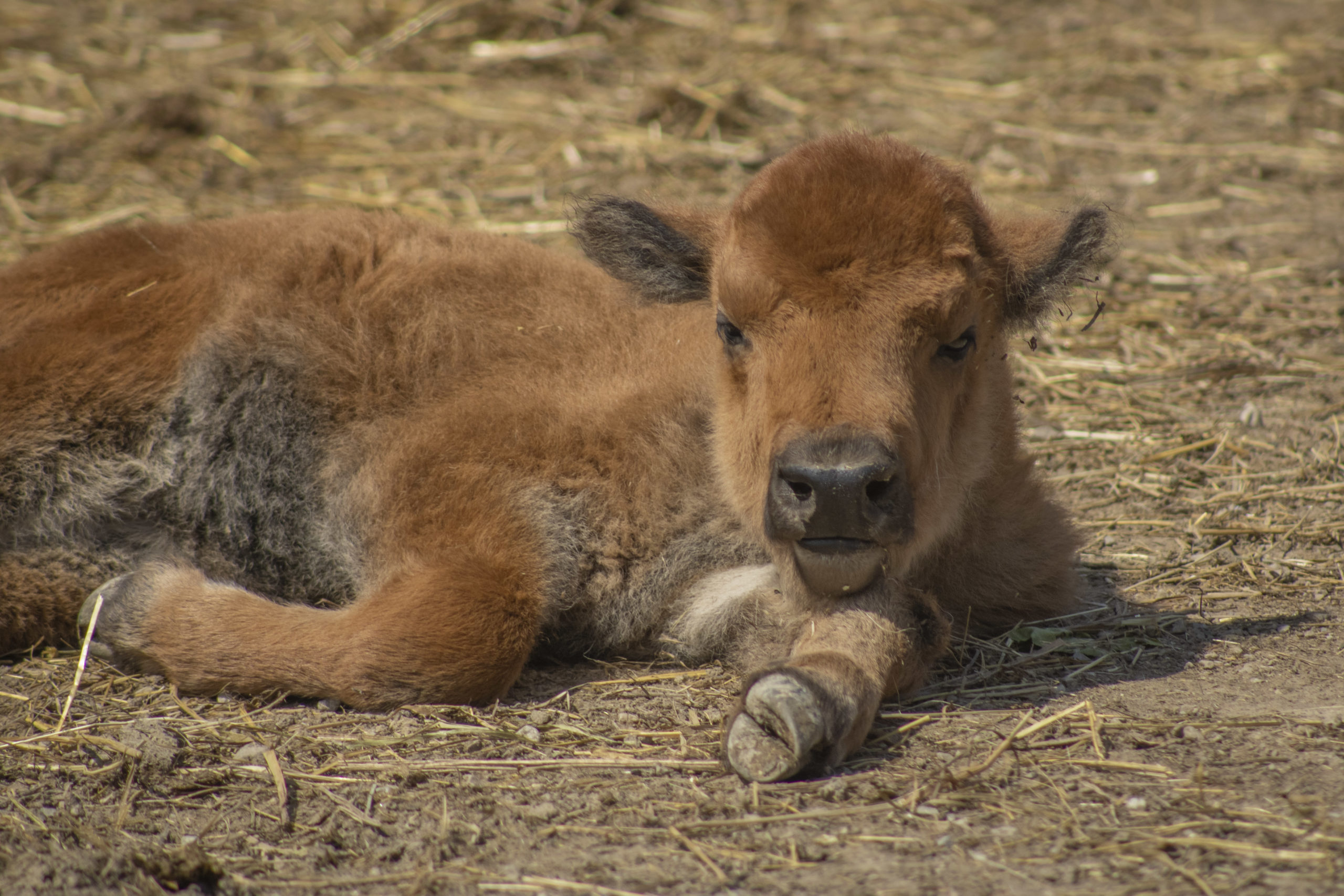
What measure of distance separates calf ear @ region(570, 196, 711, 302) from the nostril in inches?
55.9

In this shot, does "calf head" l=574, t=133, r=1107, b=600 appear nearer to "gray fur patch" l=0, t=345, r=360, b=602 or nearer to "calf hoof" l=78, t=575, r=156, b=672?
"gray fur patch" l=0, t=345, r=360, b=602

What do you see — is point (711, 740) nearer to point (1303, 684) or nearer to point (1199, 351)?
point (1303, 684)

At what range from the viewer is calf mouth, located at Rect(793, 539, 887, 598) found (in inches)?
152

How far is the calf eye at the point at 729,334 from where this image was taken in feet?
14.5

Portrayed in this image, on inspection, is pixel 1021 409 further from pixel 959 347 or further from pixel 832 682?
pixel 832 682

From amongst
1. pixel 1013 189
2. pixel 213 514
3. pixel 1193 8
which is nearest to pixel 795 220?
pixel 213 514

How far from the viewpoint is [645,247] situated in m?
4.81

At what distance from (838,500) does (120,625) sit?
9.04ft

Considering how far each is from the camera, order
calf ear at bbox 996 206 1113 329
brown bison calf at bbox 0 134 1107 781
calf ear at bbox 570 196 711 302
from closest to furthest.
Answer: brown bison calf at bbox 0 134 1107 781
calf ear at bbox 996 206 1113 329
calf ear at bbox 570 196 711 302

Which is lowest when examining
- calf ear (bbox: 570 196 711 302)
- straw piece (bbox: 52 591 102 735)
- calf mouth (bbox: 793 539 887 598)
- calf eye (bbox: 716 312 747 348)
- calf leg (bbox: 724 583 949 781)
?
straw piece (bbox: 52 591 102 735)

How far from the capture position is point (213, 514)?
511 cm

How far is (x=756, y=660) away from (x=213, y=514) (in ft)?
7.70

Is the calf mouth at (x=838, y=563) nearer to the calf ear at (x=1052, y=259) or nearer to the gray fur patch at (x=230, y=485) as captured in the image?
the calf ear at (x=1052, y=259)

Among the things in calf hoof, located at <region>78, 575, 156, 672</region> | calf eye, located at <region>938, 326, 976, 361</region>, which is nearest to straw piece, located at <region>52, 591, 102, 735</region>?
calf hoof, located at <region>78, 575, 156, 672</region>
